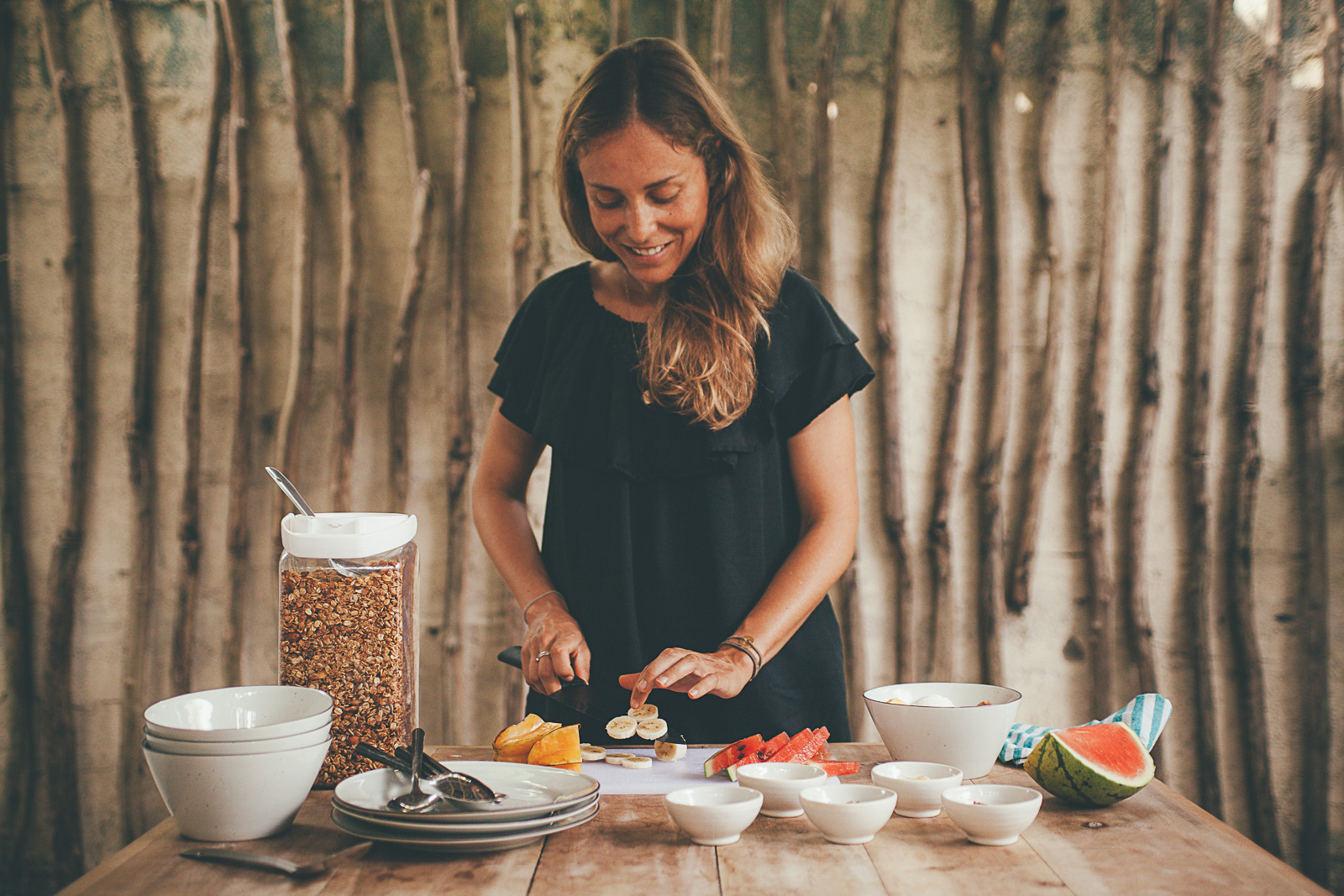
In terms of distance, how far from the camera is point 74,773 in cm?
278

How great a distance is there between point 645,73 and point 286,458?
68.5 inches

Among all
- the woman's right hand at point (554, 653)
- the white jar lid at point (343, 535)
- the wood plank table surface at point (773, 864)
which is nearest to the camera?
the wood plank table surface at point (773, 864)

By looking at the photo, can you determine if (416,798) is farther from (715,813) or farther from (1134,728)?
(1134,728)

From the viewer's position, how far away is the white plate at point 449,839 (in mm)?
881

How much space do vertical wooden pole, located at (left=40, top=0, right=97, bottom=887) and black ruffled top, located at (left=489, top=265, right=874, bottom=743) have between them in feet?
6.27

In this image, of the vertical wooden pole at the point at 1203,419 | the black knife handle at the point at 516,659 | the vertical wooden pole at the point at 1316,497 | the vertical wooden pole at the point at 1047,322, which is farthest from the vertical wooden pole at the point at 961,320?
the black knife handle at the point at 516,659

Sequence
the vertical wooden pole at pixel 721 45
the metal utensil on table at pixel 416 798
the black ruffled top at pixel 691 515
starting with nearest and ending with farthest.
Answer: the metal utensil on table at pixel 416 798
the black ruffled top at pixel 691 515
the vertical wooden pole at pixel 721 45

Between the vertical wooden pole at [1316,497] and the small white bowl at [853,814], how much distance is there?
2.34 m

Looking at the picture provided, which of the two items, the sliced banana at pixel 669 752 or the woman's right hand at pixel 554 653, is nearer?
the sliced banana at pixel 669 752

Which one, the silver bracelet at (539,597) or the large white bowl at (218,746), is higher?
the silver bracelet at (539,597)

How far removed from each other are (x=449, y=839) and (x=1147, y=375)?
2.51 m

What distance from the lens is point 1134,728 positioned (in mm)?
1206

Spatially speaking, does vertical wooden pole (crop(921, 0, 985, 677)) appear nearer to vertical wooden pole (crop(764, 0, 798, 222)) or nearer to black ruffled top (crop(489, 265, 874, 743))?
vertical wooden pole (crop(764, 0, 798, 222))

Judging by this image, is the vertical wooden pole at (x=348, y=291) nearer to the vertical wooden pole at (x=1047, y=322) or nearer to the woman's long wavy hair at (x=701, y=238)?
the woman's long wavy hair at (x=701, y=238)
